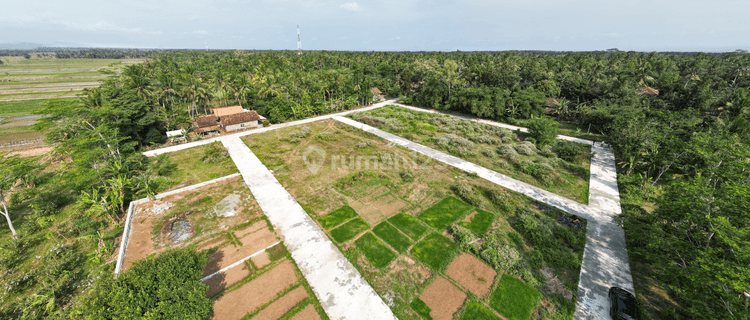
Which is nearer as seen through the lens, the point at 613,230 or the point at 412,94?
the point at 613,230

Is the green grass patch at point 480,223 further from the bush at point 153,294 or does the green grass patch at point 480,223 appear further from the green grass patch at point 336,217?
the bush at point 153,294

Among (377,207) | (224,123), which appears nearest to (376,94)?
(224,123)

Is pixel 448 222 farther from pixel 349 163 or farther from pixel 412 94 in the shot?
pixel 412 94

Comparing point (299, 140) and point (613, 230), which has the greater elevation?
point (299, 140)

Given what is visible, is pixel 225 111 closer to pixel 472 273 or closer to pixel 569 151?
pixel 472 273

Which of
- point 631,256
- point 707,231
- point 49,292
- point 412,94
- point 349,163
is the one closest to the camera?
point 707,231

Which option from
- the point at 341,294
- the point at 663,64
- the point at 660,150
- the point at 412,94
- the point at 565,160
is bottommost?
the point at 341,294

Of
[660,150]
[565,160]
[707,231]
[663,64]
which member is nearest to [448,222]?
[707,231]

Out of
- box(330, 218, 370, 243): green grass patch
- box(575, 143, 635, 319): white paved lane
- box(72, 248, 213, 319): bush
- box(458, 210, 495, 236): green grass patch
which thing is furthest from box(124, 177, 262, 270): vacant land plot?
box(575, 143, 635, 319): white paved lane

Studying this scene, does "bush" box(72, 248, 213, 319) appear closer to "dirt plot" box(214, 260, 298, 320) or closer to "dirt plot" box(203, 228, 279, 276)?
"dirt plot" box(214, 260, 298, 320)
